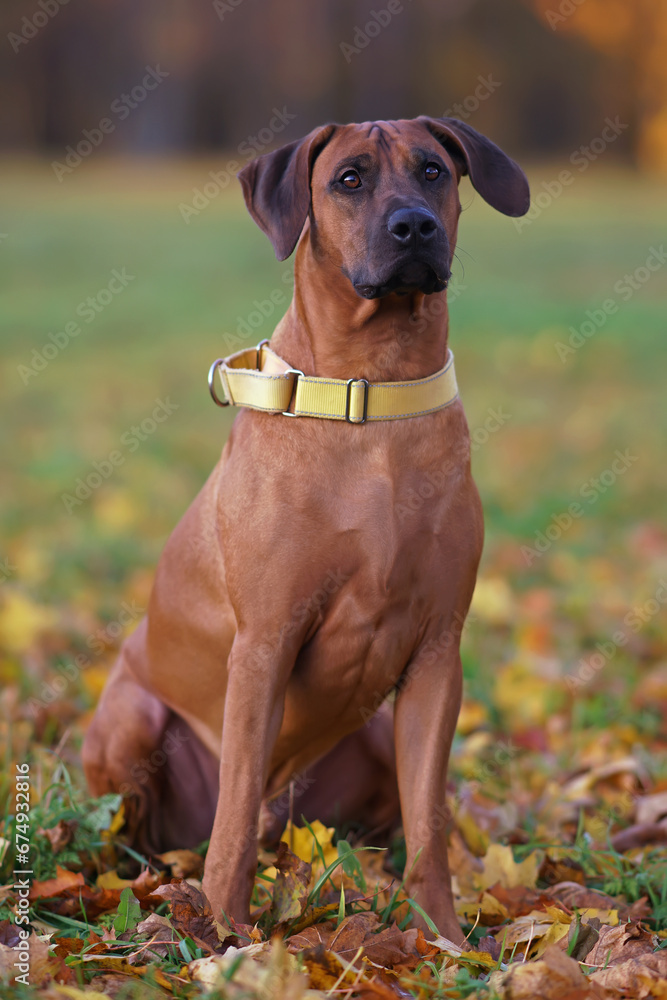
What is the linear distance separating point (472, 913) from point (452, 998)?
0.71 meters

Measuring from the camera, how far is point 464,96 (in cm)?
2372

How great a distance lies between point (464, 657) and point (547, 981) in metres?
2.52

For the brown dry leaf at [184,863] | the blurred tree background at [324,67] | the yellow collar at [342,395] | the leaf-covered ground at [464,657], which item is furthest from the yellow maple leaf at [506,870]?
the blurred tree background at [324,67]

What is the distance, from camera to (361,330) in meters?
2.70

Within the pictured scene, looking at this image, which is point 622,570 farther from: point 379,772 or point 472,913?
point 472,913

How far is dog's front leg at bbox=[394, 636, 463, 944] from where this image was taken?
2715mm

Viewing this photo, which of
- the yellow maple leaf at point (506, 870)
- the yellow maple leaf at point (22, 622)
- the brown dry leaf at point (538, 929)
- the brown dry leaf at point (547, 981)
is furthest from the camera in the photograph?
the yellow maple leaf at point (22, 622)

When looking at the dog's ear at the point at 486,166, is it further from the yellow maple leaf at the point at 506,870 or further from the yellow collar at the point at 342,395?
the yellow maple leaf at the point at 506,870

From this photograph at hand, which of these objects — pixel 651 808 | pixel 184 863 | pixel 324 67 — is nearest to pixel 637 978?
pixel 651 808

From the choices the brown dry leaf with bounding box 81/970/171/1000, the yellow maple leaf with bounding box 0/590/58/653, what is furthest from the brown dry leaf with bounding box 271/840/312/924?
the yellow maple leaf with bounding box 0/590/58/653

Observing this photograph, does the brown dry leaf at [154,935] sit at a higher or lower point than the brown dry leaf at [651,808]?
lower

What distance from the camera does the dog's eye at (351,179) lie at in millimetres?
2682

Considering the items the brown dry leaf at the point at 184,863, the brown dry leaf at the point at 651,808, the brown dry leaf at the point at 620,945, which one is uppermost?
the brown dry leaf at the point at 620,945

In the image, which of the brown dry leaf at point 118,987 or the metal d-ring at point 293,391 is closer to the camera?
the brown dry leaf at point 118,987
